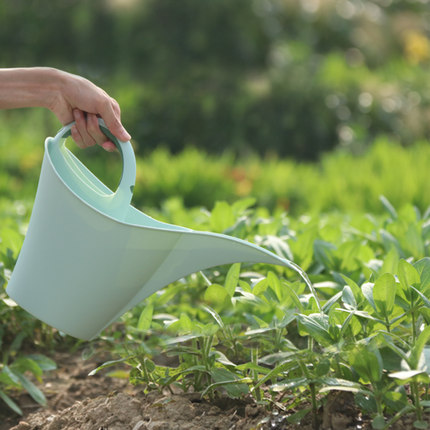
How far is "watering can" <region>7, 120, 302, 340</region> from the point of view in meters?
1.47

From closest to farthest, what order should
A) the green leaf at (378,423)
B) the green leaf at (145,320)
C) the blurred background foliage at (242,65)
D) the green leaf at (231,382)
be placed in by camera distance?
the green leaf at (378,423)
the green leaf at (231,382)
the green leaf at (145,320)
the blurred background foliage at (242,65)

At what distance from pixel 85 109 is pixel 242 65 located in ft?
26.2

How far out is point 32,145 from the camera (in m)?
6.24

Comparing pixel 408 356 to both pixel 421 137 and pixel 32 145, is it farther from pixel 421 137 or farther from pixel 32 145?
pixel 421 137

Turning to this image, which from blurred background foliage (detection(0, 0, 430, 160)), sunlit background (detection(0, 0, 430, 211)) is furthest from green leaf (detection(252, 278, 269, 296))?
blurred background foliage (detection(0, 0, 430, 160))

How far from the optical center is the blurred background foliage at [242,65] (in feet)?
25.4

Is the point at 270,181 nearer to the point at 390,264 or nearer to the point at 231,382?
the point at 390,264

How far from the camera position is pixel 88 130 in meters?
1.70

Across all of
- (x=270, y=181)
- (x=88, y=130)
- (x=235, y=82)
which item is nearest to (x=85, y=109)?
(x=88, y=130)

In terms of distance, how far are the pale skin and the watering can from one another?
0.11m

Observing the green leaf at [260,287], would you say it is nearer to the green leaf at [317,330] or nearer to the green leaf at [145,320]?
the green leaf at [317,330]

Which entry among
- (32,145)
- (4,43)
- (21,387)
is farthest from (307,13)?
(21,387)

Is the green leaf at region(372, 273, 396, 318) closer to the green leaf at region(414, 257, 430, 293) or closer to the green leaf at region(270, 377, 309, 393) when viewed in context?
the green leaf at region(414, 257, 430, 293)

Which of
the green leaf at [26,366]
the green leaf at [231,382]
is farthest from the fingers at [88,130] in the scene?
the green leaf at [26,366]
